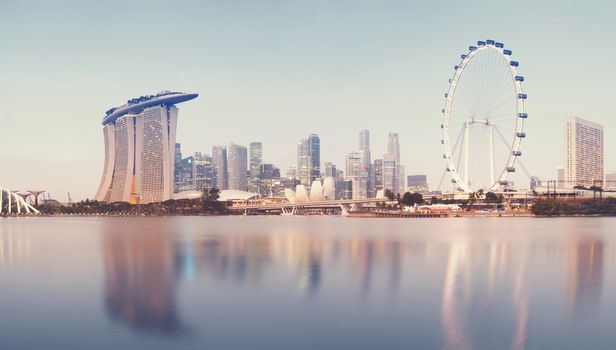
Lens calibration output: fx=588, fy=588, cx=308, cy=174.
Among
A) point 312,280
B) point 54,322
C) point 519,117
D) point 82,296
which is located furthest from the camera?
point 519,117

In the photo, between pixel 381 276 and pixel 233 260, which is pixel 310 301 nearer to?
pixel 381 276

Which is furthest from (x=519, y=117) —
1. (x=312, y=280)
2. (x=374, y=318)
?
(x=374, y=318)

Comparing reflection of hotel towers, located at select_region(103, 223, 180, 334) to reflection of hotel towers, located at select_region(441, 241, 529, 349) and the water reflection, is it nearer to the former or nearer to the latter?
the water reflection

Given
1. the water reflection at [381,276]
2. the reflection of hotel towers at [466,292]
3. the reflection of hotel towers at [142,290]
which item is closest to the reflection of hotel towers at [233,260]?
the water reflection at [381,276]

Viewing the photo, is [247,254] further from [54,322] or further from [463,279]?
[54,322]

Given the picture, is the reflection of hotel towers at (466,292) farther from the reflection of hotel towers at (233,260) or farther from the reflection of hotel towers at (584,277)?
the reflection of hotel towers at (233,260)

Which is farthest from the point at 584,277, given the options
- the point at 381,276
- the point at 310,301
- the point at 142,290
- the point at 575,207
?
the point at 575,207
